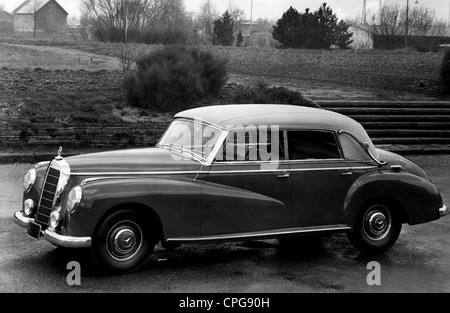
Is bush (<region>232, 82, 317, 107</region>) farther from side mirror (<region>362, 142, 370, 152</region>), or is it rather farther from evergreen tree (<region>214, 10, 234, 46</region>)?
evergreen tree (<region>214, 10, 234, 46</region>)

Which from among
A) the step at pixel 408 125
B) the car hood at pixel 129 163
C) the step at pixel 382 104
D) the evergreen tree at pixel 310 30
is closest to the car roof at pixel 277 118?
the car hood at pixel 129 163

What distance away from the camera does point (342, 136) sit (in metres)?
7.13

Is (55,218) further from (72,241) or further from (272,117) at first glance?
(272,117)

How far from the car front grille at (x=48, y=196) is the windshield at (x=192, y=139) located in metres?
1.34

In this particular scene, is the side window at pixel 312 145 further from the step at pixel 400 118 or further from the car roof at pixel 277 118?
the step at pixel 400 118

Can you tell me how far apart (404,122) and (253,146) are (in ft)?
37.6

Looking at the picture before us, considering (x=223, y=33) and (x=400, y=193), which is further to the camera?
(x=223, y=33)

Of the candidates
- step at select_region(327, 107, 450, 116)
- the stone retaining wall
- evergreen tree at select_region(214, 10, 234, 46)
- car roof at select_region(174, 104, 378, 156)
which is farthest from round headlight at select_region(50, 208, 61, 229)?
evergreen tree at select_region(214, 10, 234, 46)

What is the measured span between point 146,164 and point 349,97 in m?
13.4

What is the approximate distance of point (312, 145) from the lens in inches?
276

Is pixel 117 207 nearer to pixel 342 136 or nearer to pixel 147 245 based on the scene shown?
pixel 147 245

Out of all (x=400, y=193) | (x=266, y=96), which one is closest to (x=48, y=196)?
(x=400, y=193)

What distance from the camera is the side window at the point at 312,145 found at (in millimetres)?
6883

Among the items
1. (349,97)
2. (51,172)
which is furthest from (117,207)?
(349,97)
